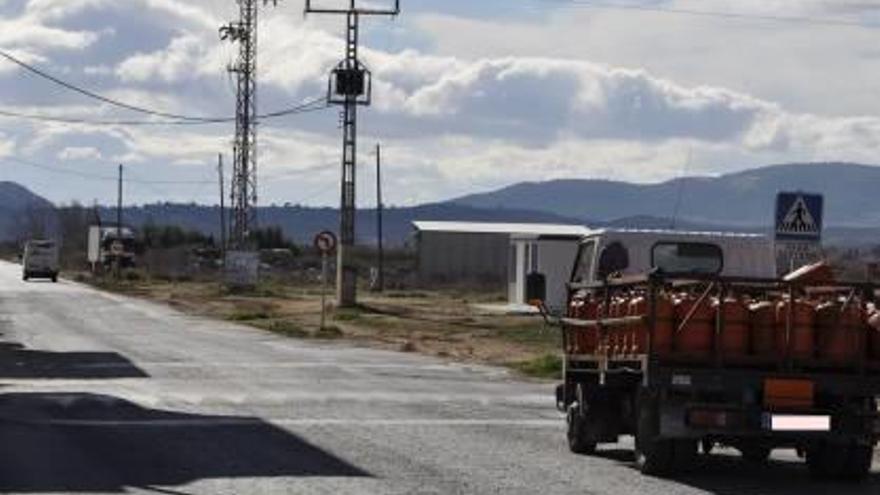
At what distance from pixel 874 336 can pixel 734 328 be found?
1162 millimetres

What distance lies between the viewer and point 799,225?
744 inches

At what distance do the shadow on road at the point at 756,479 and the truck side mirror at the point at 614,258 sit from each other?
5.80 feet

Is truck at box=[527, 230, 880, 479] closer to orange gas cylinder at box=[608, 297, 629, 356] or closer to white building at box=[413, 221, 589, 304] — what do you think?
orange gas cylinder at box=[608, 297, 629, 356]

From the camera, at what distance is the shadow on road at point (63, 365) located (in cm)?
2466

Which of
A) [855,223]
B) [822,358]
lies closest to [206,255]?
[855,223]

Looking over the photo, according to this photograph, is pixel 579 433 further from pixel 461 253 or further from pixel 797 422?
pixel 461 253

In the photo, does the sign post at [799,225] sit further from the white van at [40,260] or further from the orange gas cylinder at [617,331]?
the white van at [40,260]

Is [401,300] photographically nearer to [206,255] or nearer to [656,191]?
[656,191]

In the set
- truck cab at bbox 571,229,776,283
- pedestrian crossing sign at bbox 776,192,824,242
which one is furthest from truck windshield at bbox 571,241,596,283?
pedestrian crossing sign at bbox 776,192,824,242

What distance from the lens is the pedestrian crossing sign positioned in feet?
61.9

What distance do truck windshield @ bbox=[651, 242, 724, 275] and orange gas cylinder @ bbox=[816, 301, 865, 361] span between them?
2.81 m

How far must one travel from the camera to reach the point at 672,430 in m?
12.9

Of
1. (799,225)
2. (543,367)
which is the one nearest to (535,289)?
(799,225)

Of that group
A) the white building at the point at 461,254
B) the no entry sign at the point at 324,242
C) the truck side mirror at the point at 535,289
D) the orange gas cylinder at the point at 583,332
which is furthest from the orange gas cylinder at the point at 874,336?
the white building at the point at 461,254
